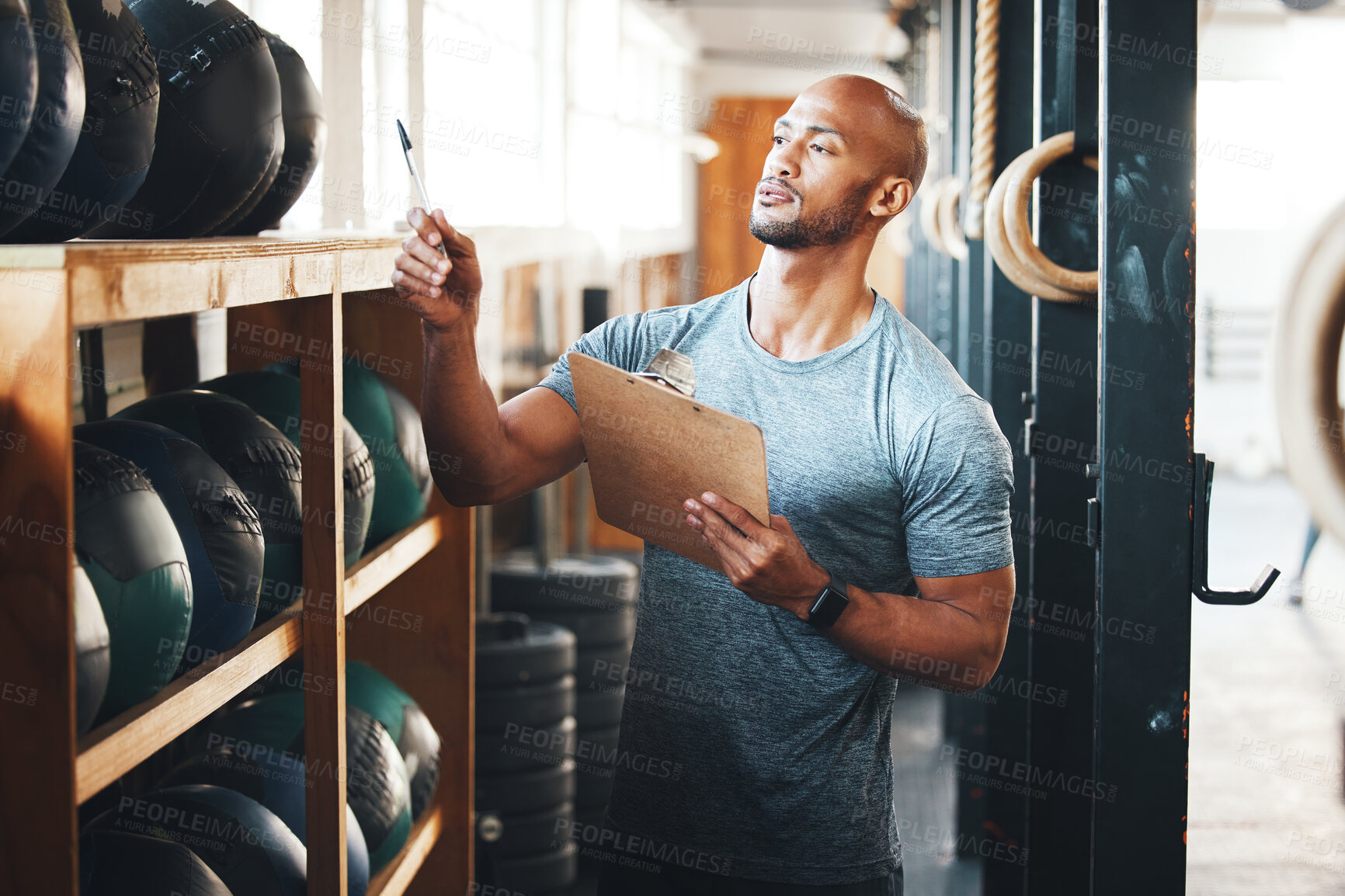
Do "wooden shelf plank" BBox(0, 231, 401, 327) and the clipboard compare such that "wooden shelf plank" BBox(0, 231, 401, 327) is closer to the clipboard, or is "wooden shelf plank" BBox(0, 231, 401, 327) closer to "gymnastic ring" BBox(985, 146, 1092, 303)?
the clipboard

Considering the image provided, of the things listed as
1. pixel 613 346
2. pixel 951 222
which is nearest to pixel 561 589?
pixel 951 222

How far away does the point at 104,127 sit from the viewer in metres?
1.12

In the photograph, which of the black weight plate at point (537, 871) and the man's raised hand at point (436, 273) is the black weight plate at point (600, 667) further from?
the man's raised hand at point (436, 273)

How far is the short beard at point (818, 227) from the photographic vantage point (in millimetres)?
1660

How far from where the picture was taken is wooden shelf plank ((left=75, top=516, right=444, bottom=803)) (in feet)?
3.40

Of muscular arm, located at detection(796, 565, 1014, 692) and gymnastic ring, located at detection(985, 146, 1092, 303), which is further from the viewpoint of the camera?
gymnastic ring, located at detection(985, 146, 1092, 303)

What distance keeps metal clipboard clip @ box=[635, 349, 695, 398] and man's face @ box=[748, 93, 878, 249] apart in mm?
226

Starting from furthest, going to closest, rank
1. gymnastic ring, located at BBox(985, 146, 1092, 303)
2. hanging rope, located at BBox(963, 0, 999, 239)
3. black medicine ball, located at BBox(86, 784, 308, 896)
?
hanging rope, located at BBox(963, 0, 999, 239) < gymnastic ring, located at BBox(985, 146, 1092, 303) < black medicine ball, located at BBox(86, 784, 308, 896)

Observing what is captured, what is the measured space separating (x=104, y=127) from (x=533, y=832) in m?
2.51

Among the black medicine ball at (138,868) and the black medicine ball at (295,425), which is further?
the black medicine ball at (295,425)

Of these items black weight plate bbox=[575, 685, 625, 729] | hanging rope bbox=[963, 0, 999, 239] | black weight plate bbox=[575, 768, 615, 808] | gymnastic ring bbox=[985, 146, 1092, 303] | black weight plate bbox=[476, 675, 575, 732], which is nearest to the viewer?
gymnastic ring bbox=[985, 146, 1092, 303]

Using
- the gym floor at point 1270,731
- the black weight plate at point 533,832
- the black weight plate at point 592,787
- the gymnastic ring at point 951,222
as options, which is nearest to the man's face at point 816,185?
the gym floor at point 1270,731

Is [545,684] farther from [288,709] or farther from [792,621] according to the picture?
[792,621]

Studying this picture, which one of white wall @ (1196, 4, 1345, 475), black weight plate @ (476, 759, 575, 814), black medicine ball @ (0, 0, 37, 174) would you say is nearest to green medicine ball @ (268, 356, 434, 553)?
black medicine ball @ (0, 0, 37, 174)
